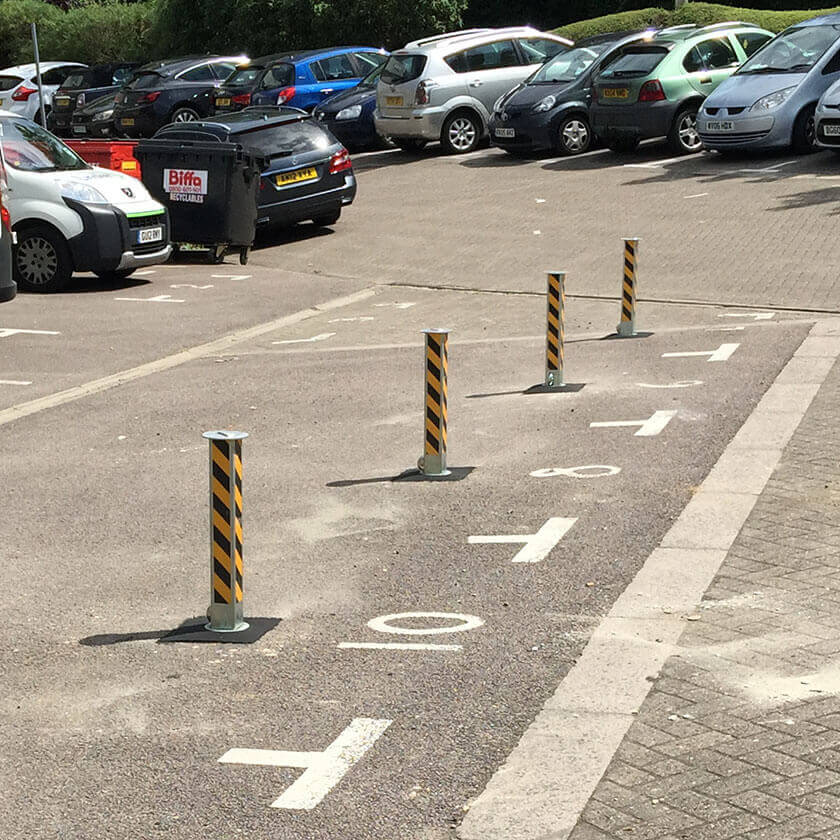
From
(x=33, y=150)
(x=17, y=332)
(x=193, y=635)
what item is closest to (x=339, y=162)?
(x=33, y=150)

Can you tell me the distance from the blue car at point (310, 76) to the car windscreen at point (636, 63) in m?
6.35

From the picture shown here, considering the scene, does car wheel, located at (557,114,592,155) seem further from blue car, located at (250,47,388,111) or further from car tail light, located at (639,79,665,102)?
blue car, located at (250,47,388,111)

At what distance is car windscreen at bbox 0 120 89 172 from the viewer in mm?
16641

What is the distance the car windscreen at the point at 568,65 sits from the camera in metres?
24.7

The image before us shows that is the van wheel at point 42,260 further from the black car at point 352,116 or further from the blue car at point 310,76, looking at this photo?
the blue car at point 310,76

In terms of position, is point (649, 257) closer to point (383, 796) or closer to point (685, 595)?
point (685, 595)

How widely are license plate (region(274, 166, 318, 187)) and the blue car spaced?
9.04 m

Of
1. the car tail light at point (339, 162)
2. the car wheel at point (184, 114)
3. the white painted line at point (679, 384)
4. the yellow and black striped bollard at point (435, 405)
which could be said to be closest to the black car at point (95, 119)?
the car wheel at point (184, 114)

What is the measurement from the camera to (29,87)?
36.8 m

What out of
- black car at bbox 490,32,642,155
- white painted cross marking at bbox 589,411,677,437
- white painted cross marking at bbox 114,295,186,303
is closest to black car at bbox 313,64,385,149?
black car at bbox 490,32,642,155

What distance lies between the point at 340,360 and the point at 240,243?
20.2 ft

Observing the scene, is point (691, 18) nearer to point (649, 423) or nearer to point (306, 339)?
point (306, 339)

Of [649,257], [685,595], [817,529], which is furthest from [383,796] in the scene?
[649,257]

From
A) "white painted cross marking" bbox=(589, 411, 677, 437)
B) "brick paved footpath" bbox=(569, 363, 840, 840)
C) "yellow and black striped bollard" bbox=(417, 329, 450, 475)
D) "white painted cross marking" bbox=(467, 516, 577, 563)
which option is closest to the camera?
"brick paved footpath" bbox=(569, 363, 840, 840)
